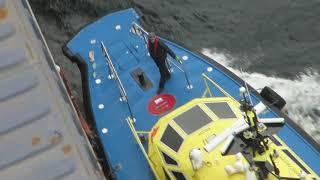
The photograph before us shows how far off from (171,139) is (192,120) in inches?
21.3

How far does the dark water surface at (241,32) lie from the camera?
1293 centimetres

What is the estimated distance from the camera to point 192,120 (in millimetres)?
8859

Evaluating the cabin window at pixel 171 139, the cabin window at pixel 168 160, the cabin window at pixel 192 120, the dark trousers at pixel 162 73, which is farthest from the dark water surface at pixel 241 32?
the cabin window at pixel 168 160

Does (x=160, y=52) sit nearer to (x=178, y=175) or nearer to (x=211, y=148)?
(x=178, y=175)

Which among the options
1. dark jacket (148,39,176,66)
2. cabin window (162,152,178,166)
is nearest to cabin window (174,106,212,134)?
cabin window (162,152,178,166)

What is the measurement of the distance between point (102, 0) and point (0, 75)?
11.8 meters

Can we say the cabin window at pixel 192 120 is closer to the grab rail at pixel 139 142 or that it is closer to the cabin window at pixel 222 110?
the cabin window at pixel 222 110

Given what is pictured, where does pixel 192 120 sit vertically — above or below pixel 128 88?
above

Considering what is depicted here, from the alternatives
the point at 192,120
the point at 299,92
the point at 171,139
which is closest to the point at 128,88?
the point at 192,120

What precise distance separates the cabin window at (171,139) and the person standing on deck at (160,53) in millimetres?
1709

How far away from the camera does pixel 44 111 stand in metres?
3.70

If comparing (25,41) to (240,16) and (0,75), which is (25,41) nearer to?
(0,75)

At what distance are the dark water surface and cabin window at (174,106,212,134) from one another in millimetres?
3938

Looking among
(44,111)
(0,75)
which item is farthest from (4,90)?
(44,111)
